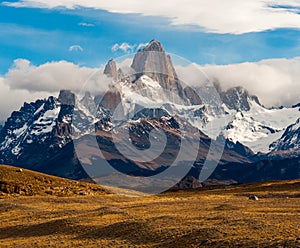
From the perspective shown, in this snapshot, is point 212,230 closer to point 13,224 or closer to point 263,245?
point 263,245

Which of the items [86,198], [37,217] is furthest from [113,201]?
[37,217]

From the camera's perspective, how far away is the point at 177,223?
71125 millimetres

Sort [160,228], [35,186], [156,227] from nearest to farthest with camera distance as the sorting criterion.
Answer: [160,228]
[156,227]
[35,186]

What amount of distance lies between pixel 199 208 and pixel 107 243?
3534cm

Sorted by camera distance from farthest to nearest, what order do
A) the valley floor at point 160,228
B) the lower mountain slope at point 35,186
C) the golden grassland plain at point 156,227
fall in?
the lower mountain slope at point 35,186
the golden grassland plain at point 156,227
the valley floor at point 160,228

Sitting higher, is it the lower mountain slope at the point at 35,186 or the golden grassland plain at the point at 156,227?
the golden grassland plain at the point at 156,227

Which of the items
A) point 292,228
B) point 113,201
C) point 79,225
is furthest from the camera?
point 113,201

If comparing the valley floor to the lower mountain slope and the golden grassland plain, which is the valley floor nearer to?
the golden grassland plain

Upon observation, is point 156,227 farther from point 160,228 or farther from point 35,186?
point 35,186

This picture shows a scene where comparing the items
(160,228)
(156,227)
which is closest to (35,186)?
(156,227)

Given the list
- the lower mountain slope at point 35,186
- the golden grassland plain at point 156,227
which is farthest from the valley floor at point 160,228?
the lower mountain slope at point 35,186

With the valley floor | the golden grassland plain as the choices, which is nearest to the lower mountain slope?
the golden grassland plain

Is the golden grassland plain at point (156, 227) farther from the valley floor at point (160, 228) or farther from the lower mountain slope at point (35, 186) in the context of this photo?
the lower mountain slope at point (35, 186)

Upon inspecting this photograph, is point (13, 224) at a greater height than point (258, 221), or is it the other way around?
point (258, 221)
